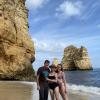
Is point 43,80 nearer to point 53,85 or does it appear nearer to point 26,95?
point 53,85

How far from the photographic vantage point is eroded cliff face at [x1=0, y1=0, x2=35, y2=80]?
35.8 meters

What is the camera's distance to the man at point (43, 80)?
1182 cm

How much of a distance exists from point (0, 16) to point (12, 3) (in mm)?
3496

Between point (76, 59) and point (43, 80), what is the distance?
138 m

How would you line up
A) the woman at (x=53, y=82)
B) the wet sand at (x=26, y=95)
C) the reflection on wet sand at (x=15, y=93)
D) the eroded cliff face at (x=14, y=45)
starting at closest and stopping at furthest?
the woman at (x=53, y=82), the reflection on wet sand at (x=15, y=93), the wet sand at (x=26, y=95), the eroded cliff face at (x=14, y=45)

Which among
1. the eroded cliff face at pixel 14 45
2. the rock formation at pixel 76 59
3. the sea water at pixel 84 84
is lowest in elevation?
the sea water at pixel 84 84

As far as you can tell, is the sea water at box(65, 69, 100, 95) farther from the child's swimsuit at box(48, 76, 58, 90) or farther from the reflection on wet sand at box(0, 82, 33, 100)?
the child's swimsuit at box(48, 76, 58, 90)

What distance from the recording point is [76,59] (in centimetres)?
14962

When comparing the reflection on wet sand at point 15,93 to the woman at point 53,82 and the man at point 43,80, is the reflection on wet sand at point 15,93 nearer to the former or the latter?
the man at point 43,80

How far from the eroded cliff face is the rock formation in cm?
10407

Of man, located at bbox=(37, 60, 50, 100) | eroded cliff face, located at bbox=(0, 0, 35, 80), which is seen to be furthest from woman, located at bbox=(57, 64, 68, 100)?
eroded cliff face, located at bbox=(0, 0, 35, 80)

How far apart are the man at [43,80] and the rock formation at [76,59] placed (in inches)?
5152

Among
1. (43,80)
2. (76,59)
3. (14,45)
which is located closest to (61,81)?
(43,80)

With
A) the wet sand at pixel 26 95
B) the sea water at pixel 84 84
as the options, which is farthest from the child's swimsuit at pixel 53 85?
the sea water at pixel 84 84
